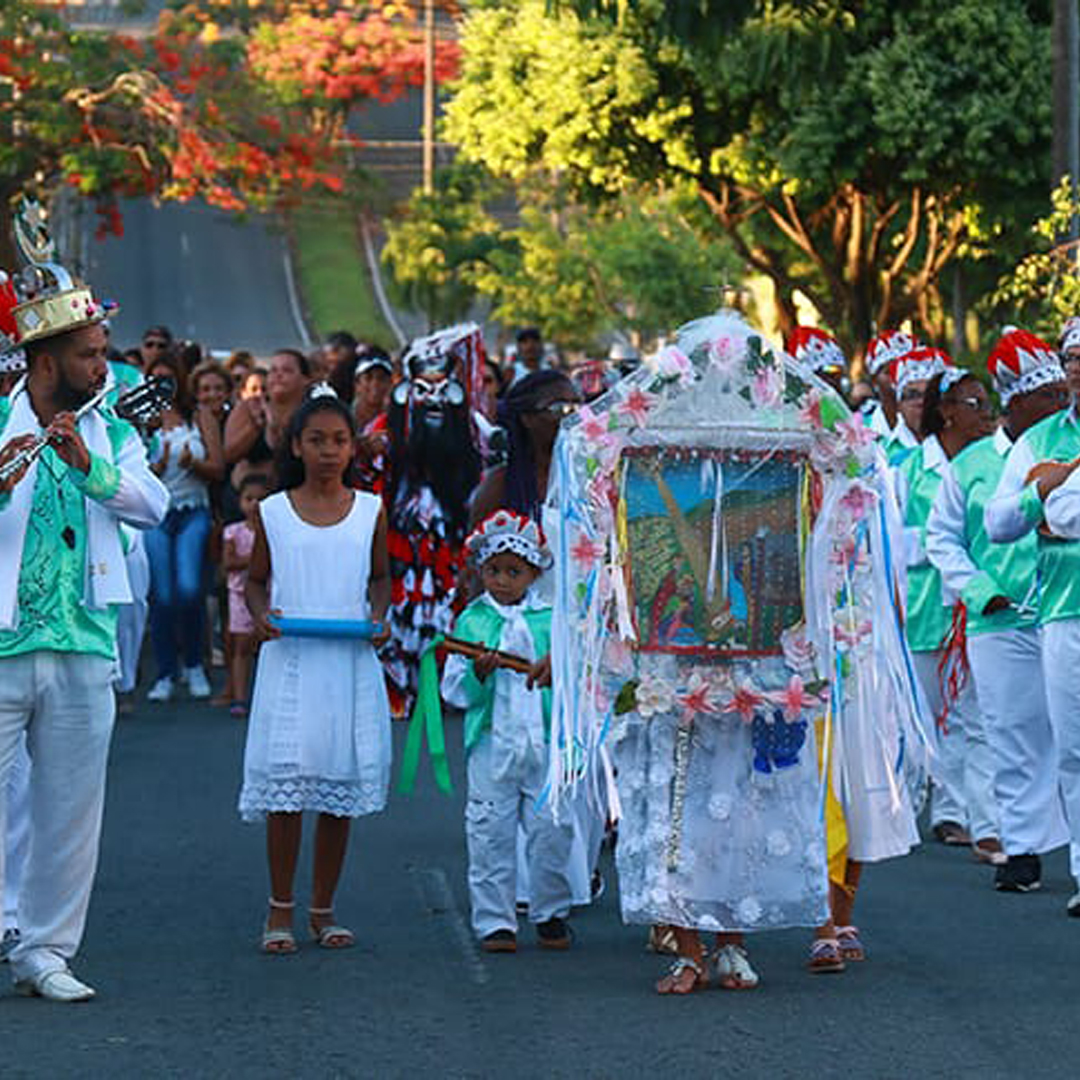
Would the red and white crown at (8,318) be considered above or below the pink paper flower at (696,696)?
above

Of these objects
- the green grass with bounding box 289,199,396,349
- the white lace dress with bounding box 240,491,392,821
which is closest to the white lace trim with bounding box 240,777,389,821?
the white lace dress with bounding box 240,491,392,821

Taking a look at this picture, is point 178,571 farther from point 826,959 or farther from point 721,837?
point 721,837

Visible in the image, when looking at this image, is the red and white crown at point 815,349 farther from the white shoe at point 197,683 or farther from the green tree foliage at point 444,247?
the green tree foliage at point 444,247

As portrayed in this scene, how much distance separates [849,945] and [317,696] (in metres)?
1.86

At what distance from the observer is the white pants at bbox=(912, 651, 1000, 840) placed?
12703 millimetres

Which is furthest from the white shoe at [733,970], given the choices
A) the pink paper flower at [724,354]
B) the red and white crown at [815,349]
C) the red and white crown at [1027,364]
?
the red and white crown at [815,349]

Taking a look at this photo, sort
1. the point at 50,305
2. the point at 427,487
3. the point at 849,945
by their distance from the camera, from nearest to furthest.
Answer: the point at 50,305, the point at 849,945, the point at 427,487

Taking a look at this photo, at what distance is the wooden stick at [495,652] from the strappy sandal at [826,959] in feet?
4.50

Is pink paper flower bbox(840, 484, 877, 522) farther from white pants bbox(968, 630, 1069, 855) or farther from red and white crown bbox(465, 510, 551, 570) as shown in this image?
white pants bbox(968, 630, 1069, 855)

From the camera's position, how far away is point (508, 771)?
10086 mm

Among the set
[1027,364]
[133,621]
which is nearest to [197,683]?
[133,621]

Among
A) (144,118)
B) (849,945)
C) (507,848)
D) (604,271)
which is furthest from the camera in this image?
(604,271)

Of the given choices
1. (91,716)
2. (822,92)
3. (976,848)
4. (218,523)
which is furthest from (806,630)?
(822,92)

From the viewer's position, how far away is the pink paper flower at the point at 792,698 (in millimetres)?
9086
